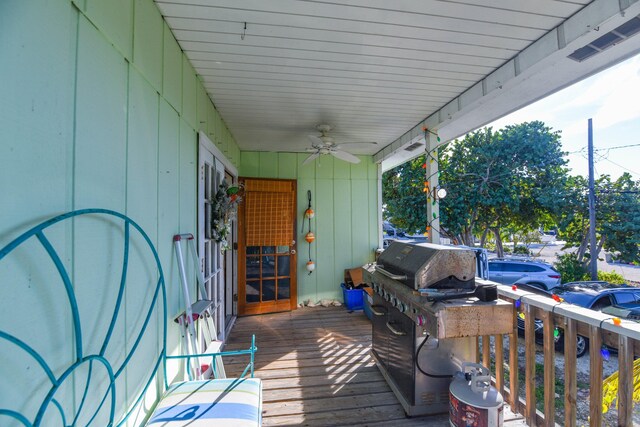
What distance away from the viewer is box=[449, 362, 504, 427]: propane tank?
1558mm

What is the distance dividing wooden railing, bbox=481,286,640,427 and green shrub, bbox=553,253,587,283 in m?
8.13

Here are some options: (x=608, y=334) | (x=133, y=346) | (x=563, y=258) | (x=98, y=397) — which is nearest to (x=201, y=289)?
(x=133, y=346)

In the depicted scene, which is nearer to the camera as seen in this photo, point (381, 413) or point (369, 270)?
point (381, 413)

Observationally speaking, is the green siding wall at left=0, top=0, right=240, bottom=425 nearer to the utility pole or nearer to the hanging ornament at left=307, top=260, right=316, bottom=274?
the hanging ornament at left=307, top=260, right=316, bottom=274

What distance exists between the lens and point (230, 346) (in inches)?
121

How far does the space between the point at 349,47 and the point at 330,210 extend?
9.76 ft

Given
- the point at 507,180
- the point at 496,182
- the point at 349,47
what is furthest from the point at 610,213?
the point at 349,47

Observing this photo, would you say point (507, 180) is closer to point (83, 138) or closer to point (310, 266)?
point (310, 266)

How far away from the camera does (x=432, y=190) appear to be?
312cm

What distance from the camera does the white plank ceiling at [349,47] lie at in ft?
5.15

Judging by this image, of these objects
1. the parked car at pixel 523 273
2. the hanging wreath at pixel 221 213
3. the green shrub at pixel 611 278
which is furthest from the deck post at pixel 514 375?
the green shrub at pixel 611 278

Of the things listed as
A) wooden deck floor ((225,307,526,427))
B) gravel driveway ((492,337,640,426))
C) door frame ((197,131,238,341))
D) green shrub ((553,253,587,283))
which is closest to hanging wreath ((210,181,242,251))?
door frame ((197,131,238,341))

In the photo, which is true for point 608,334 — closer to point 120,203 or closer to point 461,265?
point 461,265

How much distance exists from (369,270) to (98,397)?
2093mm
